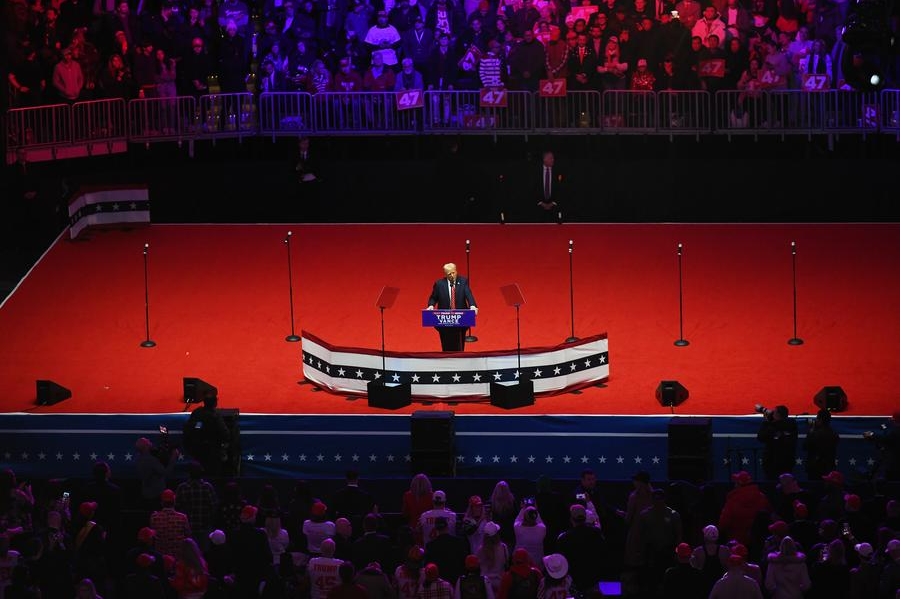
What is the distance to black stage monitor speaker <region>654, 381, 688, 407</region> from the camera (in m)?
24.0

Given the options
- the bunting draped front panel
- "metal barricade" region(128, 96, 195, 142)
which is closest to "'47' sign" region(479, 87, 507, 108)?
"metal barricade" region(128, 96, 195, 142)

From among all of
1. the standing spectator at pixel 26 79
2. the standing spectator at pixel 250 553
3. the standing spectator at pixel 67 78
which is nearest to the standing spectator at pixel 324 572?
the standing spectator at pixel 250 553

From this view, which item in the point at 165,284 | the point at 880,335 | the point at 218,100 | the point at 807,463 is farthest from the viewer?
the point at 218,100

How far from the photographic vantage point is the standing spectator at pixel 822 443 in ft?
66.3

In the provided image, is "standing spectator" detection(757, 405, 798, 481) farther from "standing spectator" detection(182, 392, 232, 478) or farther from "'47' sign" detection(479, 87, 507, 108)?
"'47' sign" detection(479, 87, 507, 108)

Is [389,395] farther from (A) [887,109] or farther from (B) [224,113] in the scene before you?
(A) [887,109]

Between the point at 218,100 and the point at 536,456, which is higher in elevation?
the point at 218,100

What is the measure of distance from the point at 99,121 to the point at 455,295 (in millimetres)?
10462

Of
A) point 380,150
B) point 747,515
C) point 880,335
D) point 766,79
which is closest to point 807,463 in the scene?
point 747,515

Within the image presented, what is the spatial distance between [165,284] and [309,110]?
4.86m

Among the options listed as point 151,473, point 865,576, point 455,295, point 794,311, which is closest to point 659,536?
point 865,576

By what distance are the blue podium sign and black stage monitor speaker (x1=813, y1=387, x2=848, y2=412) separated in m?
4.71

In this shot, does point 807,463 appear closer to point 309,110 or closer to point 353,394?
point 353,394

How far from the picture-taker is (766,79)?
3203cm
